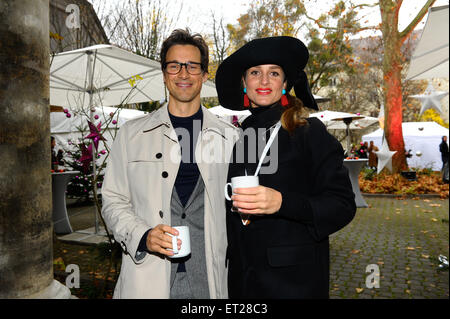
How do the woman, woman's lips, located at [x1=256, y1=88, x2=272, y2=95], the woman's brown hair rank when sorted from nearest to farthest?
1. the woman
2. the woman's brown hair
3. woman's lips, located at [x1=256, y1=88, x2=272, y2=95]

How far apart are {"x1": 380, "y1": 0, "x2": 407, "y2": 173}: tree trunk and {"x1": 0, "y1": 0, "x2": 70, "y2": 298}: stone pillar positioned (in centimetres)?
1580

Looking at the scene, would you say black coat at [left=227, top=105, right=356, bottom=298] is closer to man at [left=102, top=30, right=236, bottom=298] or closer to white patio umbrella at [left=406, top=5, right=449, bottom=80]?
man at [left=102, top=30, right=236, bottom=298]

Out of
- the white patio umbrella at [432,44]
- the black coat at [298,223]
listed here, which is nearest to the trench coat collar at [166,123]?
the black coat at [298,223]

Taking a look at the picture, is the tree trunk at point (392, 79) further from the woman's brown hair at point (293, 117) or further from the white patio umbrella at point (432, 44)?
the woman's brown hair at point (293, 117)

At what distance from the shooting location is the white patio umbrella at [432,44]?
4.83 m

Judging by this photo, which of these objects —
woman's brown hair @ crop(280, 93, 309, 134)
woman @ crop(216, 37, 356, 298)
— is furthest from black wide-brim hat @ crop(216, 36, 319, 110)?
woman's brown hair @ crop(280, 93, 309, 134)

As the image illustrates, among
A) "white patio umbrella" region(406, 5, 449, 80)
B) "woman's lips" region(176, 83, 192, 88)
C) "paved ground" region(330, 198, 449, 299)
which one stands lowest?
"paved ground" region(330, 198, 449, 299)

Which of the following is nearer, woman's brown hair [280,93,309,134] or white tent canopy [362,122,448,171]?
woman's brown hair [280,93,309,134]

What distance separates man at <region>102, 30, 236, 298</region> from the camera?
2002 millimetres

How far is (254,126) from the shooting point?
203 cm

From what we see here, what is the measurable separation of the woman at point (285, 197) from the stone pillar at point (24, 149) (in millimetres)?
1331

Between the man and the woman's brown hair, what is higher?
the woman's brown hair
